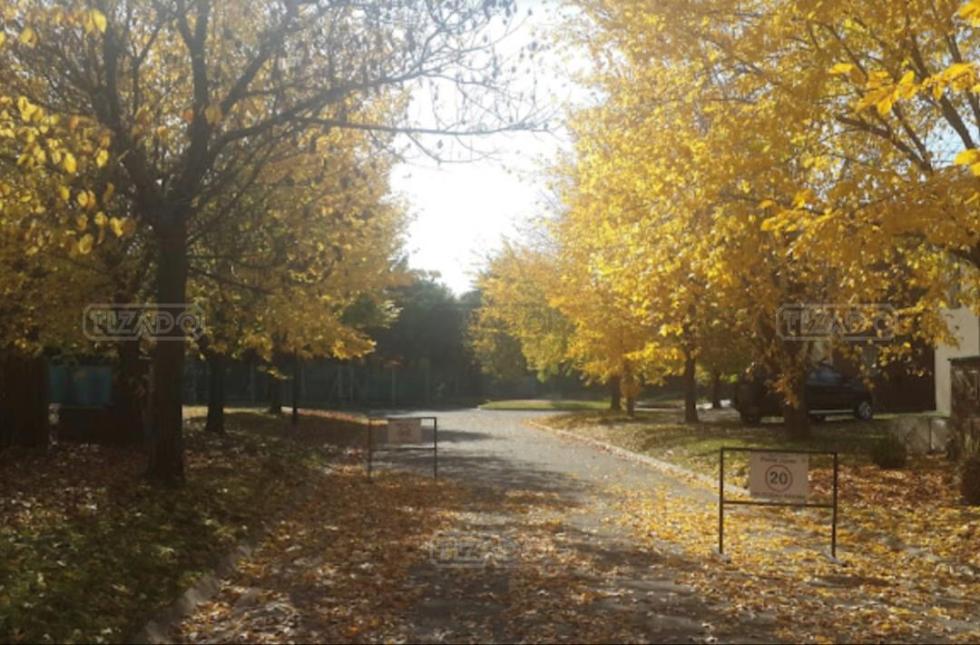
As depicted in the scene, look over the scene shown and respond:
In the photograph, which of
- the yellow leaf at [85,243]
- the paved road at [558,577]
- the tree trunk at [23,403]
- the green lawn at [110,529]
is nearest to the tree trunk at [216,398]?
the green lawn at [110,529]

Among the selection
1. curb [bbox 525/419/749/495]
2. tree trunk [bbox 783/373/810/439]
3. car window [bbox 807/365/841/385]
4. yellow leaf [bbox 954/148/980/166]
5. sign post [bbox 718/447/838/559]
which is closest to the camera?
yellow leaf [bbox 954/148/980/166]

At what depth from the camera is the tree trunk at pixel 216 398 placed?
24109 millimetres

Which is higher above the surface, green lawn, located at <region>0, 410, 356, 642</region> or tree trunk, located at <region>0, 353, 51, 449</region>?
tree trunk, located at <region>0, 353, 51, 449</region>

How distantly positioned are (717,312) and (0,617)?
1956cm

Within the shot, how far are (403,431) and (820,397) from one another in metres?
20.4

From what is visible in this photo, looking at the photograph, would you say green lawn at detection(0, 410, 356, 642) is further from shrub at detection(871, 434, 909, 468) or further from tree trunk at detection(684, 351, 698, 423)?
tree trunk at detection(684, 351, 698, 423)

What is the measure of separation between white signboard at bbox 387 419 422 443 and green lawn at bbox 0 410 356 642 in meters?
1.59

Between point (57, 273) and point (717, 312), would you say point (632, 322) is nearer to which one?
point (717, 312)

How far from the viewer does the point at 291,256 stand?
13961 millimetres

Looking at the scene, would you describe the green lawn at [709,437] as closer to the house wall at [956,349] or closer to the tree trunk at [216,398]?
the house wall at [956,349]

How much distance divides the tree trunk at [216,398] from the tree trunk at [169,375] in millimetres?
11205

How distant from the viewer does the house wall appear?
2830 cm

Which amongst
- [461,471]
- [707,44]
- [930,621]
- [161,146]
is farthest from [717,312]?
[930,621]

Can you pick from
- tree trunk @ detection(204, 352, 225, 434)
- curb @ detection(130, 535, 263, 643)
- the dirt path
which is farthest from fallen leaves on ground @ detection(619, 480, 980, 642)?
tree trunk @ detection(204, 352, 225, 434)
